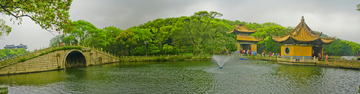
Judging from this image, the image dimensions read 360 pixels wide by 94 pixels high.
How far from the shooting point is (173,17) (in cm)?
5700

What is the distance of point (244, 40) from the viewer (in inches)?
1943

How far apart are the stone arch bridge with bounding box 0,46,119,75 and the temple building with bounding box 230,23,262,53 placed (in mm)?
31527

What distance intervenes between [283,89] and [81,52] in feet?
85.5

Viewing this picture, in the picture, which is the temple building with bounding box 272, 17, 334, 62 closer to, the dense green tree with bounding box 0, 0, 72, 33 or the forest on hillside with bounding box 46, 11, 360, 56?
the forest on hillside with bounding box 46, 11, 360, 56

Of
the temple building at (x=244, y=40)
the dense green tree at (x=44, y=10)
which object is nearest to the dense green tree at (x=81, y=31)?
the dense green tree at (x=44, y=10)

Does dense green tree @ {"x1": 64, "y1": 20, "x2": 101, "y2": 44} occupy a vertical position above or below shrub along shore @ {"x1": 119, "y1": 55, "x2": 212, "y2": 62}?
above

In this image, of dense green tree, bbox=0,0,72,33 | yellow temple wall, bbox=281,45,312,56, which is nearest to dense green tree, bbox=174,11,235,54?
yellow temple wall, bbox=281,45,312,56

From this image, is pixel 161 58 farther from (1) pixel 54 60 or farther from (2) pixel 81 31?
(1) pixel 54 60

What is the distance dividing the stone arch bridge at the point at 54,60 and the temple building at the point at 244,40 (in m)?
31.5

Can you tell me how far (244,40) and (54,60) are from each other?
39.9 metres

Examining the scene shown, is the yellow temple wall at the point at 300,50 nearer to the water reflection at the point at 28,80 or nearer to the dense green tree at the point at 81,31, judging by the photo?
the water reflection at the point at 28,80

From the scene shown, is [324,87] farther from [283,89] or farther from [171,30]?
[171,30]

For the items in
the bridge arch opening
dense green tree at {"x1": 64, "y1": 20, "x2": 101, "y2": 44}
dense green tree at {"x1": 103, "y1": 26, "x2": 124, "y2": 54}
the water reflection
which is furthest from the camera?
dense green tree at {"x1": 103, "y1": 26, "x2": 124, "y2": 54}

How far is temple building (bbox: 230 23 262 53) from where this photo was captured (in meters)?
49.7
